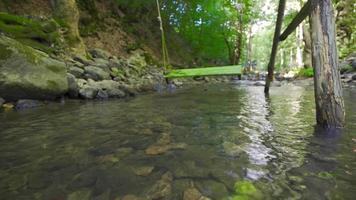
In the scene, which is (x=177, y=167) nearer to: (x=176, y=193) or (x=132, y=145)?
(x=176, y=193)

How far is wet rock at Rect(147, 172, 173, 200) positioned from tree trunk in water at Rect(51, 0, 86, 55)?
7646 millimetres

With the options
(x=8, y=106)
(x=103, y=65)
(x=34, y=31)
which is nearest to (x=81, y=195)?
(x=8, y=106)

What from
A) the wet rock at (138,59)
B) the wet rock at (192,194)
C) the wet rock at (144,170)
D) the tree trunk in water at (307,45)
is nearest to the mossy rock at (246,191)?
the wet rock at (192,194)

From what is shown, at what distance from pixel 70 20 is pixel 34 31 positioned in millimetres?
1954

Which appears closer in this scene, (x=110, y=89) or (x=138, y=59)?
(x=110, y=89)

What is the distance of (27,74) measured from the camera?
4.96 metres

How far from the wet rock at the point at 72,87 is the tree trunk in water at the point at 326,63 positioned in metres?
5.06

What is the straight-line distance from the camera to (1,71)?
4.62 metres

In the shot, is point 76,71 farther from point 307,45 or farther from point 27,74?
point 307,45

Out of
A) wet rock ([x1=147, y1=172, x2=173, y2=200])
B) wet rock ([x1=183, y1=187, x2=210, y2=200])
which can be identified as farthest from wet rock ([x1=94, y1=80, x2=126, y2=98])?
wet rock ([x1=183, y1=187, x2=210, y2=200])

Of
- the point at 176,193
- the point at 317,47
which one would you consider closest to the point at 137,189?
the point at 176,193

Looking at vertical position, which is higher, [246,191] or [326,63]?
[326,63]

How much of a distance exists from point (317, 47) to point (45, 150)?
9.60 ft

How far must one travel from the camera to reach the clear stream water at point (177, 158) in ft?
5.47
